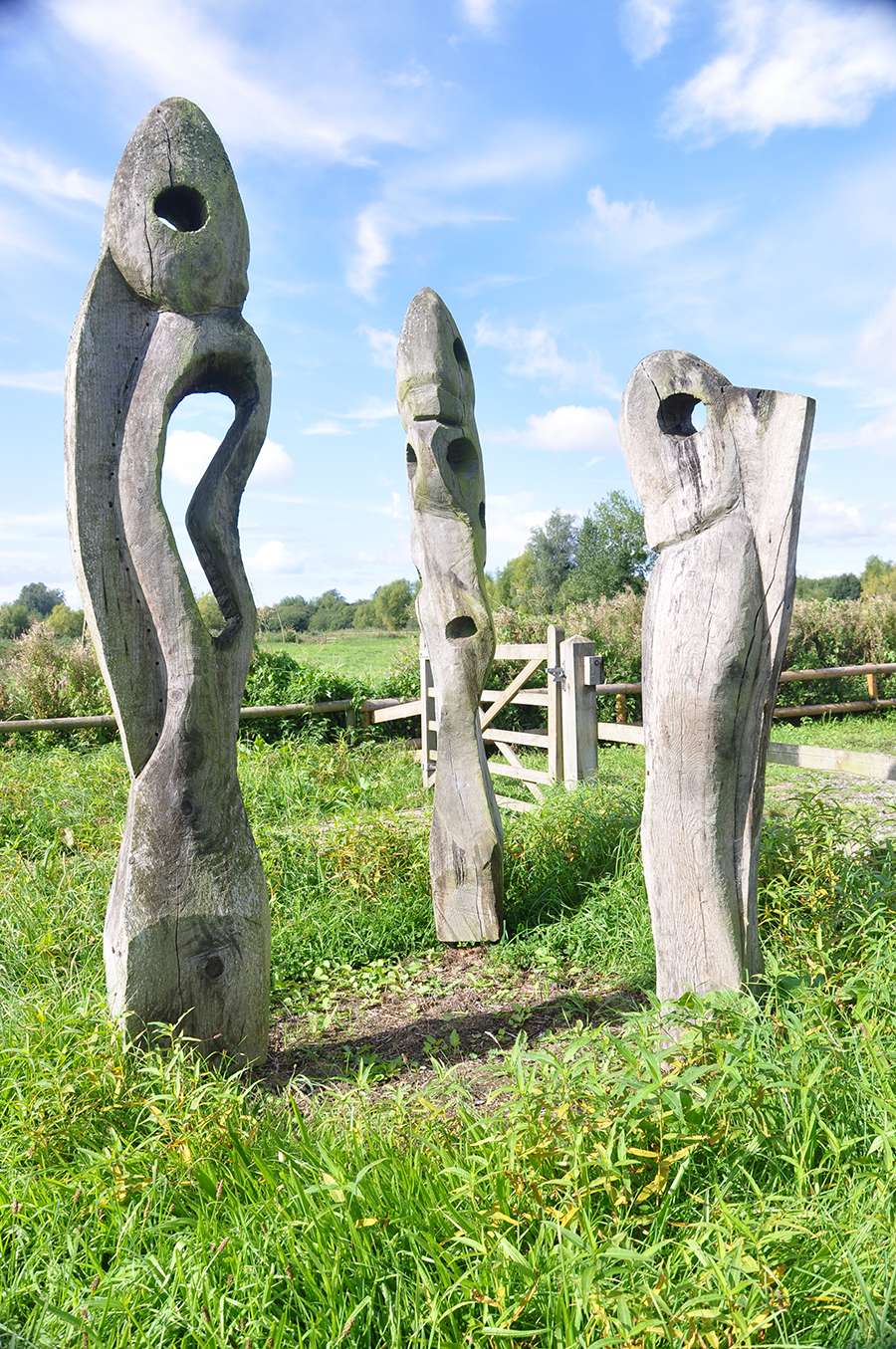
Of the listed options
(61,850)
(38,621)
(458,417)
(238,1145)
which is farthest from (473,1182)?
(38,621)

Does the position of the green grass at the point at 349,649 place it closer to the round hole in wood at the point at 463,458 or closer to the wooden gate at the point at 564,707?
the wooden gate at the point at 564,707

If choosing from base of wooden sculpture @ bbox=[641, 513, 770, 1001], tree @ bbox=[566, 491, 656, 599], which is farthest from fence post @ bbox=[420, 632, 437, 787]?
tree @ bbox=[566, 491, 656, 599]

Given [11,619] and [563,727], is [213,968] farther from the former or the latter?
[11,619]

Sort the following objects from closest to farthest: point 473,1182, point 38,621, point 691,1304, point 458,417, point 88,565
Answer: point 691,1304 < point 473,1182 < point 88,565 < point 458,417 < point 38,621

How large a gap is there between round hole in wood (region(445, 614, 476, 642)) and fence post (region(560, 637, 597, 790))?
2.44 metres

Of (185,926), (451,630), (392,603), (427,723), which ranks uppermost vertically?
(392,603)

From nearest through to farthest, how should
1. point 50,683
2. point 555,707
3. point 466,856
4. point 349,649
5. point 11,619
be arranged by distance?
point 466,856, point 555,707, point 50,683, point 349,649, point 11,619

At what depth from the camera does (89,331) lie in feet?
10.5

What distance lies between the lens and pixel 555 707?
749cm

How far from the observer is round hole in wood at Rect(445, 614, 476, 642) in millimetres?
4918

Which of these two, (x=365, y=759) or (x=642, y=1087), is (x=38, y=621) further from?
(x=642, y=1087)

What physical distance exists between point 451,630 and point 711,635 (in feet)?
7.46

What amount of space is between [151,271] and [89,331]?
13.2 inches

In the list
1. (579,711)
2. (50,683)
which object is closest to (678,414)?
(579,711)
